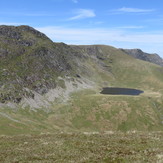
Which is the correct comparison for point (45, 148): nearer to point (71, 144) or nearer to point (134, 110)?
point (71, 144)

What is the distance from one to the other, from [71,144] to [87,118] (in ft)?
500

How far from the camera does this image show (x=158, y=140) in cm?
2539

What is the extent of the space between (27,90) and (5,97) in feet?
90.1

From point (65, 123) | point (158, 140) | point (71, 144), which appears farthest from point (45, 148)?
point (65, 123)

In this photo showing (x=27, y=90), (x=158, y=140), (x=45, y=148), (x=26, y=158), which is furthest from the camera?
(x=27, y=90)

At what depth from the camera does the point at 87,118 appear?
175 meters

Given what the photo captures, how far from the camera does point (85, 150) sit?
22.4m

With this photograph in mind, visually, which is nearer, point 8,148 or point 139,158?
point 139,158

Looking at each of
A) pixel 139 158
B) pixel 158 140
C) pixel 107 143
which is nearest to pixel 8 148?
pixel 107 143

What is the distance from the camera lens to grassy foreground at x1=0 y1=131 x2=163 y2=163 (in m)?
19.4

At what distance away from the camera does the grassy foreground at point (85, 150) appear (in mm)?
19359

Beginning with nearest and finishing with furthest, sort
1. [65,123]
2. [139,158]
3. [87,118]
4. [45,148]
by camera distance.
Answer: [139,158], [45,148], [65,123], [87,118]

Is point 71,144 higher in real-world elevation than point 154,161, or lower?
lower

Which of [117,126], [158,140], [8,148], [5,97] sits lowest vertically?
[117,126]
